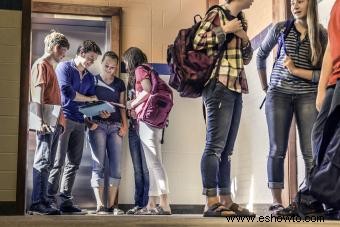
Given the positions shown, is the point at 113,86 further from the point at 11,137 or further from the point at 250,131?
the point at 11,137

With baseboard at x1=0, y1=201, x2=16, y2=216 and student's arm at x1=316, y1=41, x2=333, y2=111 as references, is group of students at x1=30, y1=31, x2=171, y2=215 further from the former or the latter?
student's arm at x1=316, y1=41, x2=333, y2=111

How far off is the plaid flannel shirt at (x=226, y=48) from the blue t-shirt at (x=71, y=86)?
69.1 inches

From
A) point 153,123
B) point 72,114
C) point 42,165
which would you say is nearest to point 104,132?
point 72,114

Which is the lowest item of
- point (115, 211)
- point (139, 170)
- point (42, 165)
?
point (115, 211)

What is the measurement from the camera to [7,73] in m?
3.34


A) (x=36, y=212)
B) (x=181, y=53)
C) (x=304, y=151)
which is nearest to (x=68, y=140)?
(x=36, y=212)

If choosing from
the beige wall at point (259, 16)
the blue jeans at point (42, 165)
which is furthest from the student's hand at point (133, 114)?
the beige wall at point (259, 16)

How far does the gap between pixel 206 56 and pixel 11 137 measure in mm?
1315

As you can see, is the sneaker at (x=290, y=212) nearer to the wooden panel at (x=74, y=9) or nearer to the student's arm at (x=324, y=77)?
the student's arm at (x=324, y=77)

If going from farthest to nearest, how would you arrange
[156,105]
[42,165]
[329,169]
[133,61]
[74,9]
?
1. [74,9]
2. [133,61]
3. [156,105]
4. [42,165]
5. [329,169]

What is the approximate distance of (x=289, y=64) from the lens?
347 cm

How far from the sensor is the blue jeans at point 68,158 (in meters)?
4.23

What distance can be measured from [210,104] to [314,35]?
888 millimetres

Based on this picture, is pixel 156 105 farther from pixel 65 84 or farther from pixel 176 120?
pixel 176 120
